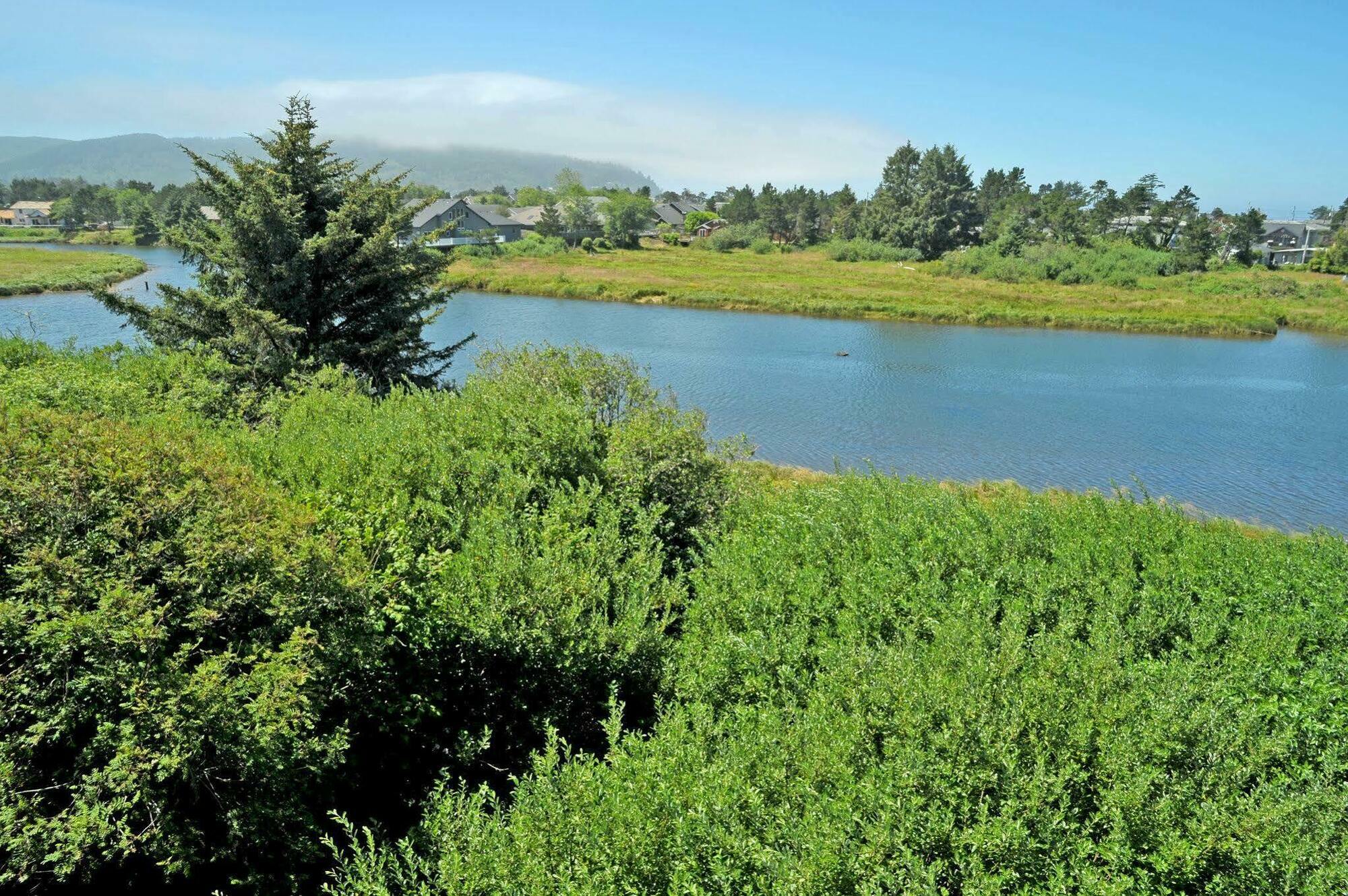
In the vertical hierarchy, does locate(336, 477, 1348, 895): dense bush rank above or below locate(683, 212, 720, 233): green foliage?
below

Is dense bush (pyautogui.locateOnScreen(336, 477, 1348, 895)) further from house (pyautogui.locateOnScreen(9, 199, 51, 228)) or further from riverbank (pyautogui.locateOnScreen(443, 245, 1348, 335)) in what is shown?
house (pyautogui.locateOnScreen(9, 199, 51, 228))

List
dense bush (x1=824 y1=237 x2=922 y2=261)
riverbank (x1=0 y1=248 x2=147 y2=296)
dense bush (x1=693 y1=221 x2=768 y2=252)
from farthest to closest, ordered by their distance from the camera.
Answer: dense bush (x1=693 y1=221 x2=768 y2=252)
dense bush (x1=824 y1=237 x2=922 y2=261)
riverbank (x1=0 y1=248 x2=147 y2=296)

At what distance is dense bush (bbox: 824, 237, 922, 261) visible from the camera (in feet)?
360

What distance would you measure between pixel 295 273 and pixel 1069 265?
90.6 meters

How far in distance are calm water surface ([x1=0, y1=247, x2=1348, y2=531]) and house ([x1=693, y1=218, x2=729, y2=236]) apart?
268ft

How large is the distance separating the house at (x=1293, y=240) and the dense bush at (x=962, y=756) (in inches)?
5376

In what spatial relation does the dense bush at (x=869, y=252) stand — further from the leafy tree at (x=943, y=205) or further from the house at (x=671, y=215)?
the house at (x=671, y=215)

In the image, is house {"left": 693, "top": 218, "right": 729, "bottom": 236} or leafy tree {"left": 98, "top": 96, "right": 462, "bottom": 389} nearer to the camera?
leafy tree {"left": 98, "top": 96, "right": 462, "bottom": 389}

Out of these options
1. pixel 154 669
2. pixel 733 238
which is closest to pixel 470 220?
pixel 733 238

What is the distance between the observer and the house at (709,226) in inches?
5925

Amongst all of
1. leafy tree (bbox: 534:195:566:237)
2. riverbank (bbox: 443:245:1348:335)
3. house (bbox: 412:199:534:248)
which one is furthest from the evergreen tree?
riverbank (bbox: 443:245:1348:335)

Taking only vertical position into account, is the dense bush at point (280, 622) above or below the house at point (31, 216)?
below

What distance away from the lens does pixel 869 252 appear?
111812mm

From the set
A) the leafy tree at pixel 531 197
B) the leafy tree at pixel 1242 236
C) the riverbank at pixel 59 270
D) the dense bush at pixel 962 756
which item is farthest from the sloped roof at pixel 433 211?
the dense bush at pixel 962 756
